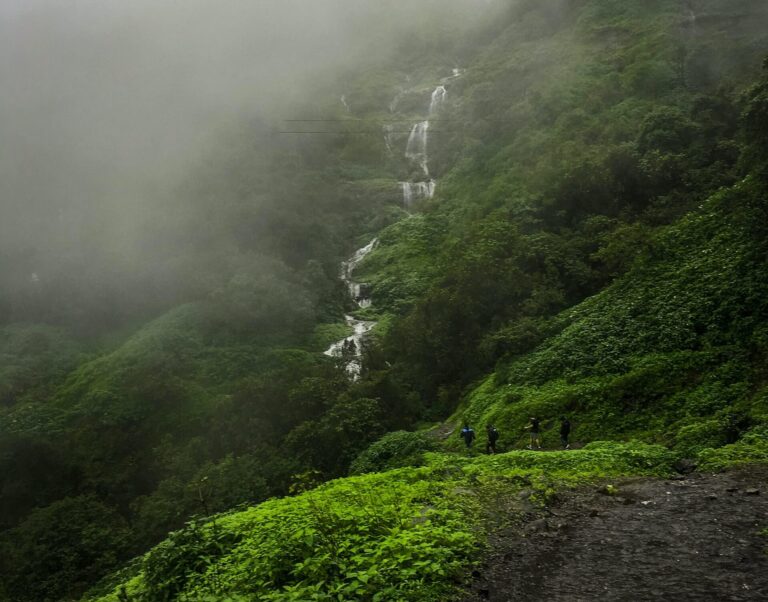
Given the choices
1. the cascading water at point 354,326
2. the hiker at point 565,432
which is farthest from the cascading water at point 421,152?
the hiker at point 565,432

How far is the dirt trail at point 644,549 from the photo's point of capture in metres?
6.79

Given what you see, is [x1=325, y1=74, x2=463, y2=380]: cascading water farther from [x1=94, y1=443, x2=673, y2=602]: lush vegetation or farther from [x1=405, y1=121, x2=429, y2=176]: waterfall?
[x1=94, y1=443, x2=673, y2=602]: lush vegetation

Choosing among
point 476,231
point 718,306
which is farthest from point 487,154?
point 718,306

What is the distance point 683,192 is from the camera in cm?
2773

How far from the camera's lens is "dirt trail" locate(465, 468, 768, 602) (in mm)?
6789

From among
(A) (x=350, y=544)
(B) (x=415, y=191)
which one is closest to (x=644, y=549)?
(A) (x=350, y=544)

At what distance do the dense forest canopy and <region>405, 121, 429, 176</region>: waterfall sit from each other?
551 mm

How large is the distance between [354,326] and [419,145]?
30.2 m

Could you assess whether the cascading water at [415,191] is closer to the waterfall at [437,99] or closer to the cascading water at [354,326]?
the cascading water at [354,326]

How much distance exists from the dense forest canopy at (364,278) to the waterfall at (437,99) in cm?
55

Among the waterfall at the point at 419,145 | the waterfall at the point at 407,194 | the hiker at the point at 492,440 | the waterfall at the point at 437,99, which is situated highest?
the waterfall at the point at 437,99

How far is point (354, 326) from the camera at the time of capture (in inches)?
1565

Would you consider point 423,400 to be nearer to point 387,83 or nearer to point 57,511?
point 57,511

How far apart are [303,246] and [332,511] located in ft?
132
